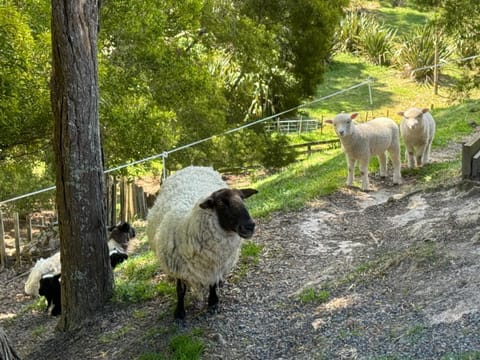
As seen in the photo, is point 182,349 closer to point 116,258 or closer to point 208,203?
point 208,203

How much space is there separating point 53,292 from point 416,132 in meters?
6.53

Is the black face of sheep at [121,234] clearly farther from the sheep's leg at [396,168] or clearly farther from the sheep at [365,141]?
the sheep's leg at [396,168]

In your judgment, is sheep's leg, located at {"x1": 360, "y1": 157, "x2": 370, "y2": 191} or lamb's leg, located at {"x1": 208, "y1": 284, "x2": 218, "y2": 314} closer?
lamb's leg, located at {"x1": 208, "y1": 284, "x2": 218, "y2": 314}

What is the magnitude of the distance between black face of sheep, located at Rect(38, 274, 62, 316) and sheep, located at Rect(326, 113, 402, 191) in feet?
15.9

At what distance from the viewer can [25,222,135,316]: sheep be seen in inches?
327

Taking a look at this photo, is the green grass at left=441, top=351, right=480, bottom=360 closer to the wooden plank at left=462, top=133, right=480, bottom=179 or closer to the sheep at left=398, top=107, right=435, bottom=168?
the wooden plank at left=462, top=133, right=480, bottom=179

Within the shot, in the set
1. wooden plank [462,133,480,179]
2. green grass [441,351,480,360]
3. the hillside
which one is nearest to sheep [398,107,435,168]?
the hillside

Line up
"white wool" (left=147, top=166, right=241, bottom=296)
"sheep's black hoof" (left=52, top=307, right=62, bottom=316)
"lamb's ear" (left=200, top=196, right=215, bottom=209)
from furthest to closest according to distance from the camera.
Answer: "sheep's black hoof" (left=52, top=307, right=62, bottom=316)
"white wool" (left=147, top=166, right=241, bottom=296)
"lamb's ear" (left=200, top=196, right=215, bottom=209)

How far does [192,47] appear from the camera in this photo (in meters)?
17.2

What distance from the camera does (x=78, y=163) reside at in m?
6.70

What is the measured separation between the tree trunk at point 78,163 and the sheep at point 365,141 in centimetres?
447

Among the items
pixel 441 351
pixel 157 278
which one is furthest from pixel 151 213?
pixel 441 351

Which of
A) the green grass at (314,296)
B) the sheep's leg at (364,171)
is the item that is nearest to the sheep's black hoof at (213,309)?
the green grass at (314,296)

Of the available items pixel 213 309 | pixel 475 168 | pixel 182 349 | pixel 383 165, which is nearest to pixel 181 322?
pixel 213 309
